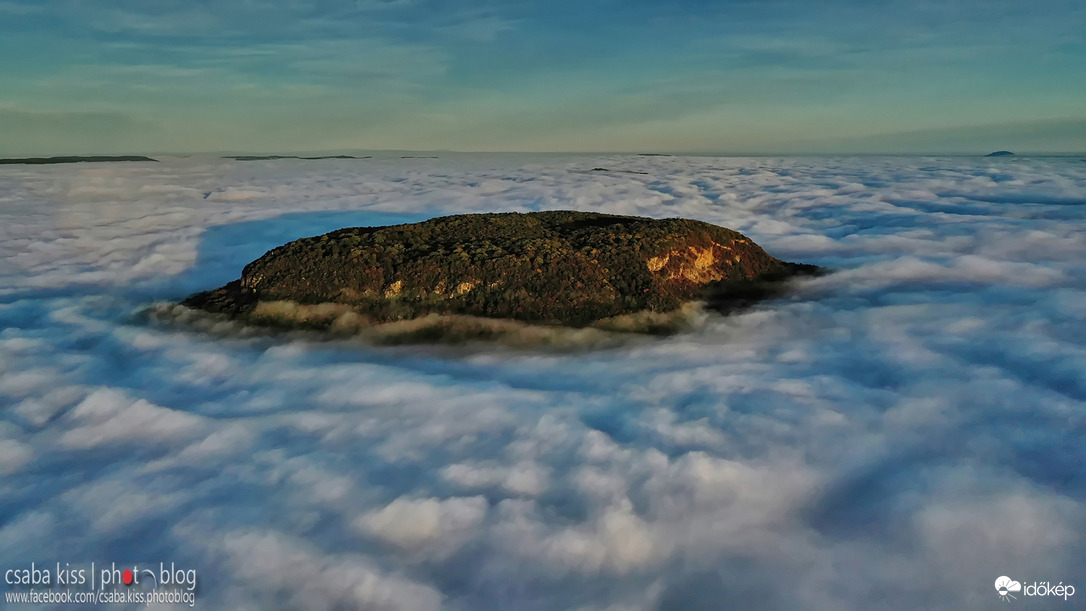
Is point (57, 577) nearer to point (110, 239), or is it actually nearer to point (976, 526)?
point (976, 526)

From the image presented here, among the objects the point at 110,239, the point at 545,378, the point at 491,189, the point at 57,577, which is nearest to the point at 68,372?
the point at 57,577

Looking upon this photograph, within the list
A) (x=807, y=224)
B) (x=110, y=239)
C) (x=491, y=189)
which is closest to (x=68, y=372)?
(x=110, y=239)

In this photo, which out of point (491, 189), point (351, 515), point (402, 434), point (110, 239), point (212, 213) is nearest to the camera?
point (351, 515)

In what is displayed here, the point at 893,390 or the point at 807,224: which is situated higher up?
the point at 807,224

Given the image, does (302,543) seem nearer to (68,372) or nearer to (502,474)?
(502,474)

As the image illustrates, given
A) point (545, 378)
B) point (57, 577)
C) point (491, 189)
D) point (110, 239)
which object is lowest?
point (57, 577)

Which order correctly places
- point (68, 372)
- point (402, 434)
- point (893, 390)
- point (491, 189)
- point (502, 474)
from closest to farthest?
point (502, 474)
point (402, 434)
point (893, 390)
point (68, 372)
point (491, 189)

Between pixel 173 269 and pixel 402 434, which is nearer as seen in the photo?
pixel 402 434
